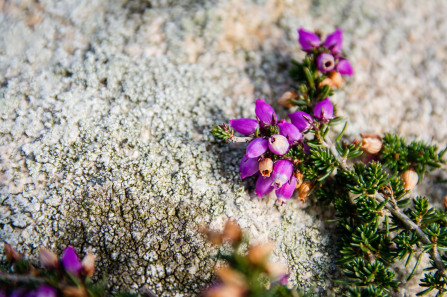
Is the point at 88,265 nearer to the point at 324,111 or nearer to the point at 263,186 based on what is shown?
the point at 263,186

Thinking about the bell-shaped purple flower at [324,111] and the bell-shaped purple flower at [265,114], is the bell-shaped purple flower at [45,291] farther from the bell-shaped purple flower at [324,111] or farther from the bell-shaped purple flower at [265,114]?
the bell-shaped purple flower at [324,111]

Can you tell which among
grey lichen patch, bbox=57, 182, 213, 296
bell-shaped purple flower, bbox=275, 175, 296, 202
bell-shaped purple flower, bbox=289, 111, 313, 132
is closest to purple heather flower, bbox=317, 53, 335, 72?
bell-shaped purple flower, bbox=289, 111, 313, 132

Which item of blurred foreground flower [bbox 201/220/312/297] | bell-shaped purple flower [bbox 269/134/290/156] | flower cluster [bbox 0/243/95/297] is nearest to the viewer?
blurred foreground flower [bbox 201/220/312/297]

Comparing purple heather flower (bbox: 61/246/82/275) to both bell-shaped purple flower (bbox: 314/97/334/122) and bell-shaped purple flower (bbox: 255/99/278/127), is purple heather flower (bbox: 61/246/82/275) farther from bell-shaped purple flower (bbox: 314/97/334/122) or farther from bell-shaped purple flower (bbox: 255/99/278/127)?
bell-shaped purple flower (bbox: 314/97/334/122)

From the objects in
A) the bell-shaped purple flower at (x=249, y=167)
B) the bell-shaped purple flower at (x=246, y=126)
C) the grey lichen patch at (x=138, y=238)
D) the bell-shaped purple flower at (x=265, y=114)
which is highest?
the bell-shaped purple flower at (x=265, y=114)

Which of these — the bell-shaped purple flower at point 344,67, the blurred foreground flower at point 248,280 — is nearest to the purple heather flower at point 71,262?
the blurred foreground flower at point 248,280
